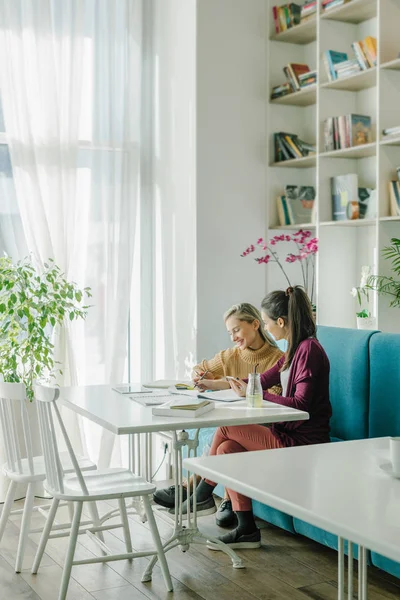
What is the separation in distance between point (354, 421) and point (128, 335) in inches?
71.2

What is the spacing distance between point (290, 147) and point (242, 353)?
1410 mm

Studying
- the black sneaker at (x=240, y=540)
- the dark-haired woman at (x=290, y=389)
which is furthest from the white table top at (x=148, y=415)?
the black sneaker at (x=240, y=540)

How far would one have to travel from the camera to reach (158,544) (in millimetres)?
2904

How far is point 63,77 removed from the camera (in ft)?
14.9

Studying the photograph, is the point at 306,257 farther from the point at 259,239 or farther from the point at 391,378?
the point at 391,378

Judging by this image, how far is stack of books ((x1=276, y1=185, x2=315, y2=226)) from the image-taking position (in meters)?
4.77

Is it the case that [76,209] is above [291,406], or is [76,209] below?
above

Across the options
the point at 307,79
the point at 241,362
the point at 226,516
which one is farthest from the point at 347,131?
the point at 226,516

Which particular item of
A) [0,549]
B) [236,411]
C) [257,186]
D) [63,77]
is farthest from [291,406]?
[63,77]

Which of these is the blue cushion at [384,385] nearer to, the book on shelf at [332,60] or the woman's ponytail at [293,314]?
the woman's ponytail at [293,314]

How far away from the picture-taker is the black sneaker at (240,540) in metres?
3.40

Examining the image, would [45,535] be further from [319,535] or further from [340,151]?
[340,151]

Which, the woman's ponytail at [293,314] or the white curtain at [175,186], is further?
the white curtain at [175,186]

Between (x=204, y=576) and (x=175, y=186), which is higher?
(x=175, y=186)
